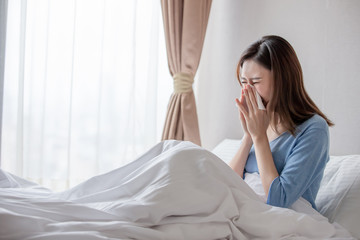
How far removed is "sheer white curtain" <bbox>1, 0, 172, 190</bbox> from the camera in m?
2.62

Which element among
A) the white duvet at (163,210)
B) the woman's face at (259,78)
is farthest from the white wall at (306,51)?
the white duvet at (163,210)

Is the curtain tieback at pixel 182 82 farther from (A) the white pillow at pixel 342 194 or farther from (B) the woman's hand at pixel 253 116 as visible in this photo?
(A) the white pillow at pixel 342 194

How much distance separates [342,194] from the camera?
1473 mm

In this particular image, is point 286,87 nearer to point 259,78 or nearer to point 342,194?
point 259,78

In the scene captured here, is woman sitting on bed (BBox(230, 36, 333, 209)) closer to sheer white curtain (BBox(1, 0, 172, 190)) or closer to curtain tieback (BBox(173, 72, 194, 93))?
curtain tieback (BBox(173, 72, 194, 93))

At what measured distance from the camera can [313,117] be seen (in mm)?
1398

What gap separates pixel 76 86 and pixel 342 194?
1.86m

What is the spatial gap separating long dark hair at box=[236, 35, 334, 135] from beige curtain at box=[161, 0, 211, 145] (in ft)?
3.72

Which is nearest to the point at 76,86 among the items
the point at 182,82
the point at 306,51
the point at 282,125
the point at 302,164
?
the point at 182,82

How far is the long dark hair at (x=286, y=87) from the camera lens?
1.43m

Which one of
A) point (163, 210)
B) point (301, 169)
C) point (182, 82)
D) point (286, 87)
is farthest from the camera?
point (182, 82)

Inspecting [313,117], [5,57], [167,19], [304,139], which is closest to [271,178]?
[304,139]

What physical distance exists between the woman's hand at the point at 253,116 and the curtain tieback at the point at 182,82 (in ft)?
3.57

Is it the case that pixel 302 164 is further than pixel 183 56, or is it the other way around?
pixel 183 56
